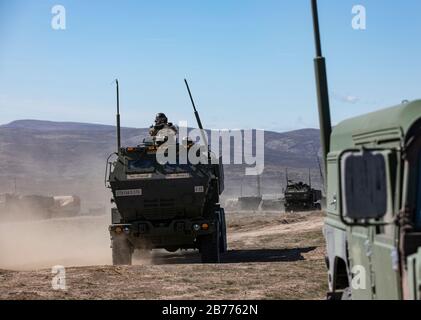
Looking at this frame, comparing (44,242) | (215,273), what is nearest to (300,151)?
(44,242)

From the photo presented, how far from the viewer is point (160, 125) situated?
15766mm

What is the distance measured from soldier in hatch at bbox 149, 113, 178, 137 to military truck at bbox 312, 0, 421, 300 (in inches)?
402

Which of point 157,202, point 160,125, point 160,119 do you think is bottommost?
point 157,202

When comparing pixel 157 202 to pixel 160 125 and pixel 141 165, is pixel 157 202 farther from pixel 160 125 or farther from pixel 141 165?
pixel 160 125

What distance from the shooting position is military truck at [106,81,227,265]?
14359 millimetres

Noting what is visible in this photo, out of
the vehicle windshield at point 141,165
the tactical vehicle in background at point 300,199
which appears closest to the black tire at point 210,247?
the vehicle windshield at point 141,165

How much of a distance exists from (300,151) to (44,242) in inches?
6119

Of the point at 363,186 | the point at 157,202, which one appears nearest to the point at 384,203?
the point at 363,186

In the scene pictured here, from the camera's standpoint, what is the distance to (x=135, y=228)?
14500mm

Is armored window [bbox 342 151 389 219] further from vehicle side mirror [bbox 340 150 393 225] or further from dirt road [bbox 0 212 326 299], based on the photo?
dirt road [bbox 0 212 326 299]

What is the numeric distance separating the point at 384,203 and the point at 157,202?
1057cm

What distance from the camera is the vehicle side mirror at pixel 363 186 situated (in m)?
4.07

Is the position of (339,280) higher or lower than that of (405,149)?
lower
